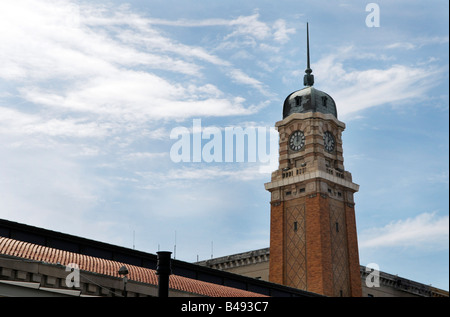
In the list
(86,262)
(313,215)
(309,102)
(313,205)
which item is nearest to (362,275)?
(313,215)

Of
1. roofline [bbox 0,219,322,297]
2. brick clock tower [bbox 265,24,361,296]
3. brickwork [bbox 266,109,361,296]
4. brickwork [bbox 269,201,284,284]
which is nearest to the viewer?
roofline [bbox 0,219,322,297]

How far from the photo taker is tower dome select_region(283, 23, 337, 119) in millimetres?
80938

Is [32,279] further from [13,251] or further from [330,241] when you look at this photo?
[330,241]

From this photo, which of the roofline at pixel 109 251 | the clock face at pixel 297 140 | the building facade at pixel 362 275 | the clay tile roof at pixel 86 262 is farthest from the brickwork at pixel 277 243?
the clay tile roof at pixel 86 262

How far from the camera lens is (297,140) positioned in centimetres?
8088

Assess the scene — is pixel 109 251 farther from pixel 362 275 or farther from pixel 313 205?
pixel 362 275

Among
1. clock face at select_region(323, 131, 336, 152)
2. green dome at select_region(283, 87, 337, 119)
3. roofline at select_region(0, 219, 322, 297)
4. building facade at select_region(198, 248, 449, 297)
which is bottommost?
roofline at select_region(0, 219, 322, 297)

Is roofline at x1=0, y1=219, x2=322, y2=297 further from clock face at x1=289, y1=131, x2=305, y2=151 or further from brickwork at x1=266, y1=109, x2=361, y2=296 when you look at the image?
clock face at x1=289, y1=131, x2=305, y2=151

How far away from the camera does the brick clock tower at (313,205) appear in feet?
244

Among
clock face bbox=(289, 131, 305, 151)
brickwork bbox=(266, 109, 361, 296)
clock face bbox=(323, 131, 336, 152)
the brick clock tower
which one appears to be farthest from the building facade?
clock face bbox=(323, 131, 336, 152)

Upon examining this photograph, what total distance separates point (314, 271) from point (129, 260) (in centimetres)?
3462

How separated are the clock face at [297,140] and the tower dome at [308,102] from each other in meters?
3.02

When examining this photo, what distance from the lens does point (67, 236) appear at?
135 feet
